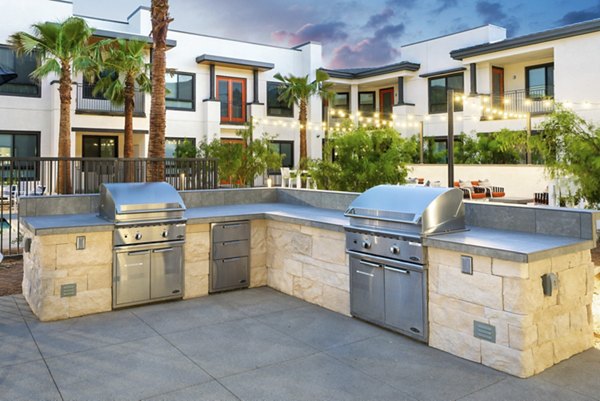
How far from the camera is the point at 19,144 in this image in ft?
64.3

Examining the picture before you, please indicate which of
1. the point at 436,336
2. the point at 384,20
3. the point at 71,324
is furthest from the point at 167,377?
the point at 384,20

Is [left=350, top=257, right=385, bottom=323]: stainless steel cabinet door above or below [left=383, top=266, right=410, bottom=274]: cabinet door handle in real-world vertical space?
below

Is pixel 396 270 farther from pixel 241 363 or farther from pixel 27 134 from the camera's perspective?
pixel 27 134

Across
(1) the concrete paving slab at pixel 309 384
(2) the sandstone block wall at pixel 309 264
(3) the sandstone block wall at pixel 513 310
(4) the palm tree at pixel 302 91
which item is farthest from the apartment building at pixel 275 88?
(1) the concrete paving slab at pixel 309 384

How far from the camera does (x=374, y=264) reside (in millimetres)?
5277

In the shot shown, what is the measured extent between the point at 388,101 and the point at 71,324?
1035 inches

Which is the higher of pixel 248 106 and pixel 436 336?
pixel 248 106

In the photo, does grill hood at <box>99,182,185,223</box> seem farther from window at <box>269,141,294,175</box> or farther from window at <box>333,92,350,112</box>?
window at <box>333,92,350,112</box>

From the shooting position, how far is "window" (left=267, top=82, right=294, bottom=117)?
2648cm

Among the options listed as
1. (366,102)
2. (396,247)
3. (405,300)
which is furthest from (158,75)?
(366,102)

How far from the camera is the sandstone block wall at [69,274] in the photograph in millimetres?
5645

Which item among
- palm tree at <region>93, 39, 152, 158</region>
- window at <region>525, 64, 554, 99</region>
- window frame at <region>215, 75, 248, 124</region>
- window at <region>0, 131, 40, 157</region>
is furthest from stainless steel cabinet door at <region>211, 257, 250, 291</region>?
window at <region>525, 64, 554, 99</region>

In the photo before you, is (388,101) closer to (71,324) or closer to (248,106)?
(248,106)

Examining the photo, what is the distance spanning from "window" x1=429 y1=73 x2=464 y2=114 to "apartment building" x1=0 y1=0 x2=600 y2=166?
0.06 metres
